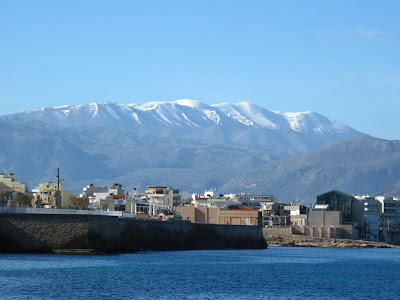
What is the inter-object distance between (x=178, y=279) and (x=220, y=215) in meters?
82.8

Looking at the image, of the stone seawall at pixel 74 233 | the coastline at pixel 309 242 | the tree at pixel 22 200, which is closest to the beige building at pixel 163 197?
the coastline at pixel 309 242

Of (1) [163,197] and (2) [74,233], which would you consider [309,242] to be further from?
(2) [74,233]

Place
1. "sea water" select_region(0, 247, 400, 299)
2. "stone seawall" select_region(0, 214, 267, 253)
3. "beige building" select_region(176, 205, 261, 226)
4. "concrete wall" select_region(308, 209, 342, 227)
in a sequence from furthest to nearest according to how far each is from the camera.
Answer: "concrete wall" select_region(308, 209, 342, 227) < "beige building" select_region(176, 205, 261, 226) < "stone seawall" select_region(0, 214, 267, 253) < "sea water" select_region(0, 247, 400, 299)

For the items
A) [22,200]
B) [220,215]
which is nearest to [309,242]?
[220,215]

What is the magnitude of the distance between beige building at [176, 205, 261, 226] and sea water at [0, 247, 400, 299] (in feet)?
186

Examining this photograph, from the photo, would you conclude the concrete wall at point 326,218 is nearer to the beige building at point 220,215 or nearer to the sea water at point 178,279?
the beige building at point 220,215

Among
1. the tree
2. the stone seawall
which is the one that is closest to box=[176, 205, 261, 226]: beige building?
the tree

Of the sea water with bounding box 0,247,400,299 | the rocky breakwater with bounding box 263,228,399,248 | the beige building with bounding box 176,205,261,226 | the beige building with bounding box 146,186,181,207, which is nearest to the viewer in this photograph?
the sea water with bounding box 0,247,400,299

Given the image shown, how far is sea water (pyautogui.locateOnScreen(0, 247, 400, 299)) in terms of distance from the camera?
54156 mm

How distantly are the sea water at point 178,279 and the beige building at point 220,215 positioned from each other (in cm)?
5675

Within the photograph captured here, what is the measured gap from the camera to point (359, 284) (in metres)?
66.1

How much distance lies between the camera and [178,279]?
63.0 metres

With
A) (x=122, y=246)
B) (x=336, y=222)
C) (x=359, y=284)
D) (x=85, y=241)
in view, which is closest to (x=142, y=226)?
(x=122, y=246)

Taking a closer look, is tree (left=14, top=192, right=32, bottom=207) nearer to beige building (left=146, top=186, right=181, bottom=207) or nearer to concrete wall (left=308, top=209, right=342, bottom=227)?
beige building (left=146, top=186, right=181, bottom=207)
